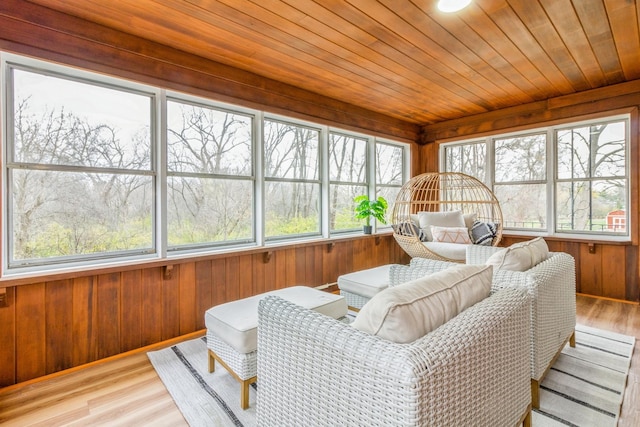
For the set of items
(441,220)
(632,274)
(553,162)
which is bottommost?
(632,274)

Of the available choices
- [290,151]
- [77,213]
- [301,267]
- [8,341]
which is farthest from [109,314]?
[290,151]

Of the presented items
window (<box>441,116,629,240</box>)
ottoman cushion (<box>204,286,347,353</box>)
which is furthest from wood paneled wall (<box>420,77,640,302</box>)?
ottoman cushion (<box>204,286,347,353</box>)

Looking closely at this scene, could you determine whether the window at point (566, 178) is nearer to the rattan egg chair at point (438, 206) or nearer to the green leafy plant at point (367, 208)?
the rattan egg chair at point (438, 206)

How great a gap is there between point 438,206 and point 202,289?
12.4ft

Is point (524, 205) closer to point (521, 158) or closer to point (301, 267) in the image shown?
point (521, 158)

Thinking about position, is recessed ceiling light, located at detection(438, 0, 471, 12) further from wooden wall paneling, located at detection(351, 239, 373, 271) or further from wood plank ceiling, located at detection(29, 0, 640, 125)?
wooden wall paneling, located at detection(351, 239, 373, 271)

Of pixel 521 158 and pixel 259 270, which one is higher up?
pixel 521 158

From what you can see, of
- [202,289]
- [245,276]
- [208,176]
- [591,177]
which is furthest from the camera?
[591,177]

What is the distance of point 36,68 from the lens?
2180 mm

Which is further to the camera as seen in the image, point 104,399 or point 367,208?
point 367,208

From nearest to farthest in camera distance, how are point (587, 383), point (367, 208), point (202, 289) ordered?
point (587, 383), point (202, 289), point (367, 208)

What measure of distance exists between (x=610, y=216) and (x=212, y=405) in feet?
14.6

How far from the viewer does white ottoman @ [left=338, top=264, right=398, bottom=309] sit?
2645 millimetres

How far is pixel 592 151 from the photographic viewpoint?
12.5 feet
